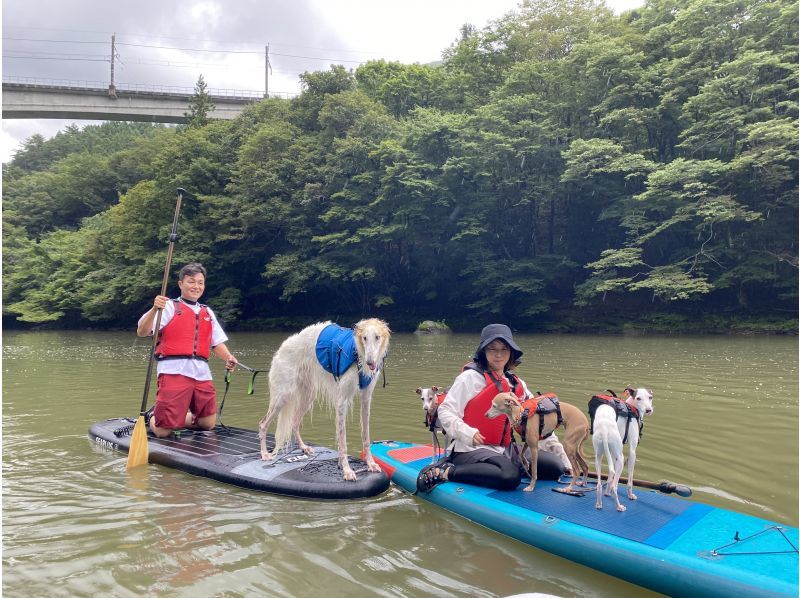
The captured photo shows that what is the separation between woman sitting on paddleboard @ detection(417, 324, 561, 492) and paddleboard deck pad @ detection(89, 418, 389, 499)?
627mm

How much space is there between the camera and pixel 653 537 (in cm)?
332

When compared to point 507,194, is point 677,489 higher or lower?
lower

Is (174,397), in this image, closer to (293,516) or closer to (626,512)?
(293,516)

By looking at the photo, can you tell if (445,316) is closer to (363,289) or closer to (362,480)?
(363,289)

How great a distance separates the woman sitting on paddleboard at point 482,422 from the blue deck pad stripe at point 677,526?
3.51ft

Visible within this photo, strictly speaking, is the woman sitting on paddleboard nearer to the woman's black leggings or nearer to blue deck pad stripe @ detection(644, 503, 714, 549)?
the woman's black leggings

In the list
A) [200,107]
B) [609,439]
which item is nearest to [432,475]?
[609,439]

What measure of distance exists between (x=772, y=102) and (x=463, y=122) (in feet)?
41.6

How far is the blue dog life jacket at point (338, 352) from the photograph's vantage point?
4930 millimetres

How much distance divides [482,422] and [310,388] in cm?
188

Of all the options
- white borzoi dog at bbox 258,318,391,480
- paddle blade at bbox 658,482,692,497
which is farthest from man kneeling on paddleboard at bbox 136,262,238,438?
paddle blade at bbox 658,482,692,497

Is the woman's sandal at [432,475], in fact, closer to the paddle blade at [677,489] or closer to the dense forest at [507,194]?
the paddle blade at [677,489]

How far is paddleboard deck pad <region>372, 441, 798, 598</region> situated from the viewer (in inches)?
115

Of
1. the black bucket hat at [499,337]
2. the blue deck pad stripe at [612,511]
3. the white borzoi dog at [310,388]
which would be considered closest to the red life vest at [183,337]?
A: the white borzoi dog at [310,388]
